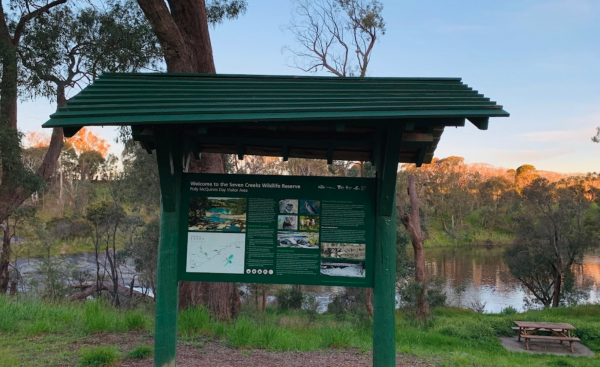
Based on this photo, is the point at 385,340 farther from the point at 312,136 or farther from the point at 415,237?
the point at 415,237

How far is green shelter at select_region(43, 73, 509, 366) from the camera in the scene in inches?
120

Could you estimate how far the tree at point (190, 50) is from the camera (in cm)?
713

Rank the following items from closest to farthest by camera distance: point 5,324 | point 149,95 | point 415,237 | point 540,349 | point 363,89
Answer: point 149,95 < point 363,89 < point 5,324 < point 540,349 < point 415,237

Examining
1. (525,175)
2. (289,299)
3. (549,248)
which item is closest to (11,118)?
(289,299)

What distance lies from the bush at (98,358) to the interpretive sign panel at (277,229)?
3.44ft

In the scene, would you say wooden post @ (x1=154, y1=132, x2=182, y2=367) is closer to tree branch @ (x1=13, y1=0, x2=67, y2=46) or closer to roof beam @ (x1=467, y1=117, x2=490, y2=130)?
roof beam @ (x1=467, y1=117, x2=490, y2=130)

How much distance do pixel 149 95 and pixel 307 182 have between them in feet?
4.39

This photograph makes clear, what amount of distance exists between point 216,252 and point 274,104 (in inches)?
51.4

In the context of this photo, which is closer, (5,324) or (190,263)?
(190,263)

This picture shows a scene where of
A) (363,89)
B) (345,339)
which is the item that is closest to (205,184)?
(363,89)

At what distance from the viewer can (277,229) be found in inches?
147

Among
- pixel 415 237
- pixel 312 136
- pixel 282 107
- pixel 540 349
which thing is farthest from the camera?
pixel 415 237

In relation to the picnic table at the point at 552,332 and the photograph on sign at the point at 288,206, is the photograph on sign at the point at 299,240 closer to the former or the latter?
the photograph on sign at the point at 288,206

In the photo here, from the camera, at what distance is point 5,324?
523 cm
